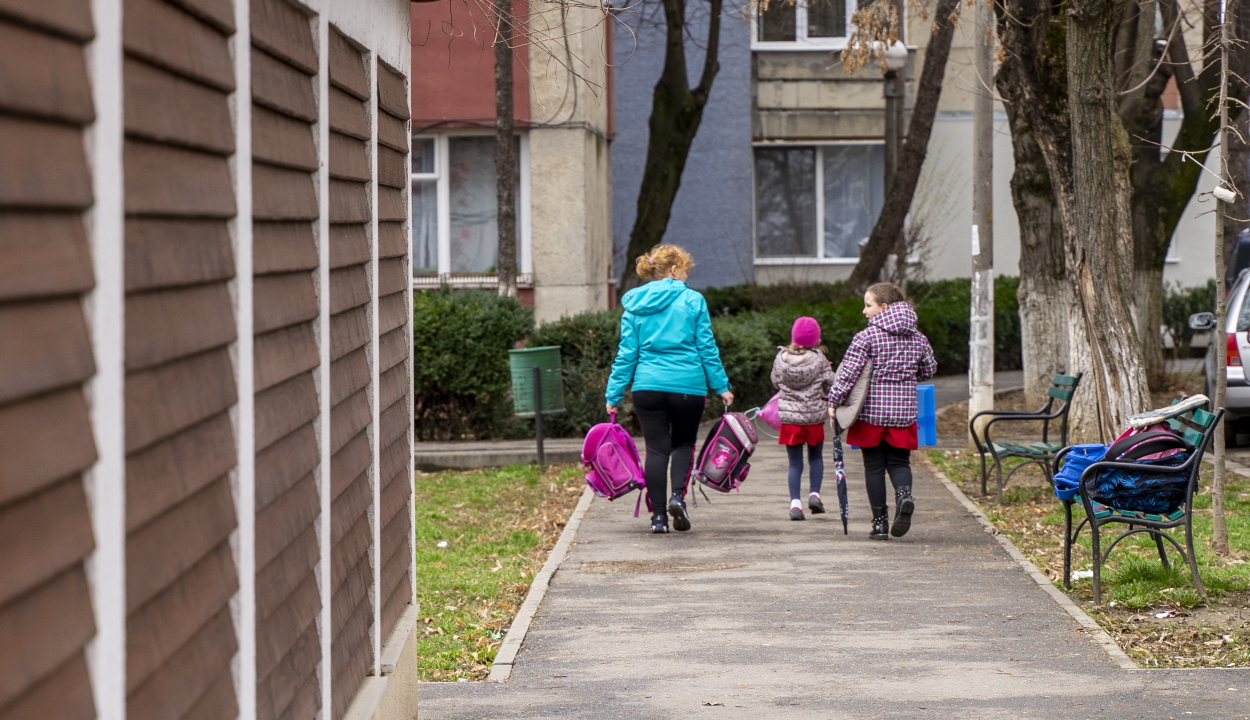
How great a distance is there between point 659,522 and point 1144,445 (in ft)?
11.0

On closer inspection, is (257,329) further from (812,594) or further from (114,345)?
(812,594)

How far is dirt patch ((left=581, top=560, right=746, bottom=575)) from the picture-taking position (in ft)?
27.2

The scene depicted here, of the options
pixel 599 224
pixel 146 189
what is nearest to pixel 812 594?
pixel 146 189

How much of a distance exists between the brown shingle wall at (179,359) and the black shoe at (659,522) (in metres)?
7.02

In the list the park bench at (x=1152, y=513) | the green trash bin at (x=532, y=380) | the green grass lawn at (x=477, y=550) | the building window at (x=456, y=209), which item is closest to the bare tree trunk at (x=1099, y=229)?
the park bench at (x=1152, y=513)

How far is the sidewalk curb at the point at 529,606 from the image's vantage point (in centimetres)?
612

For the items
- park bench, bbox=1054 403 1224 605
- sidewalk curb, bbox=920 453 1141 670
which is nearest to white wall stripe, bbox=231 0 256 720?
sidewalk curb, bbox=920 453 1141 670

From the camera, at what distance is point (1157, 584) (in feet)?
24.5

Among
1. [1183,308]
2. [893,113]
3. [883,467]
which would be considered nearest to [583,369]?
[883,467]

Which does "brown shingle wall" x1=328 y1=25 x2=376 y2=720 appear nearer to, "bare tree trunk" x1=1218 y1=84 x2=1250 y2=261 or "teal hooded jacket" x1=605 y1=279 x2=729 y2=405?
"teal hooded jacket" x1=605 y1=279 x2=729 y2=405

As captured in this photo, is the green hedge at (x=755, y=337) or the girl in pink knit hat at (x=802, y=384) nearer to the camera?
the girl in pink knit hat at (x=802, y=384)

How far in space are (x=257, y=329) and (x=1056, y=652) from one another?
4480 mm

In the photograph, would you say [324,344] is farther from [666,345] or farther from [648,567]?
[666,345]

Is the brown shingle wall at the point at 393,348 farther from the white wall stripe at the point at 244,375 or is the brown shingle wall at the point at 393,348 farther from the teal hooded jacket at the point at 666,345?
the teal hooded jacket at the point at 666,345
